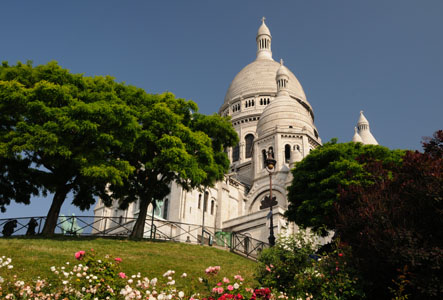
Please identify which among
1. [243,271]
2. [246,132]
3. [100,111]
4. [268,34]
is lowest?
[243,271]

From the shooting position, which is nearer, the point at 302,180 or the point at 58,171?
the point at 58,171

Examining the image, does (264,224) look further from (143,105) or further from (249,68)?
(249,68)

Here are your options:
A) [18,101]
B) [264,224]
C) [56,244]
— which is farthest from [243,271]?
[264,224]

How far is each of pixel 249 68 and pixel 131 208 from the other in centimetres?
4911

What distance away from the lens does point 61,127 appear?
21.5 meters

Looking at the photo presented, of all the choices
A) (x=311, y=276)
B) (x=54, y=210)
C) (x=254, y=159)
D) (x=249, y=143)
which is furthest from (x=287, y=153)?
(x=311, y=276)

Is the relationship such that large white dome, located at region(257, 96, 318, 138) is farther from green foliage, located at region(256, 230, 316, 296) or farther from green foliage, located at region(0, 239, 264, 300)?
green foliage, located at region(256, 230, 316, 296)

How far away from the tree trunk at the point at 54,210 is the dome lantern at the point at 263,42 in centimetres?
7568

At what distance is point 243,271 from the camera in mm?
17516

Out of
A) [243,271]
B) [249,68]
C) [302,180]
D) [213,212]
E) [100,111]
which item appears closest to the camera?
[243,271]

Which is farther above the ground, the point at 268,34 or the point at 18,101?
the point at 268,34

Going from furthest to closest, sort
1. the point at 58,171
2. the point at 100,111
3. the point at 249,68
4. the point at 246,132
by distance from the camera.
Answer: the point at 249,68, the point at 246,132, the point at 58,171, the point at 100,111

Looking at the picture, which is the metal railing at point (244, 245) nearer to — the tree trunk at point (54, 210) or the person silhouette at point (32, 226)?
the tree trunk at point (54, 210)

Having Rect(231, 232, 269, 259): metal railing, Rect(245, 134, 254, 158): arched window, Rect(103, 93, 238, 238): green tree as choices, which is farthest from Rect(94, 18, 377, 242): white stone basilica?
Rect(231, 232, 269, 259): metal railing
